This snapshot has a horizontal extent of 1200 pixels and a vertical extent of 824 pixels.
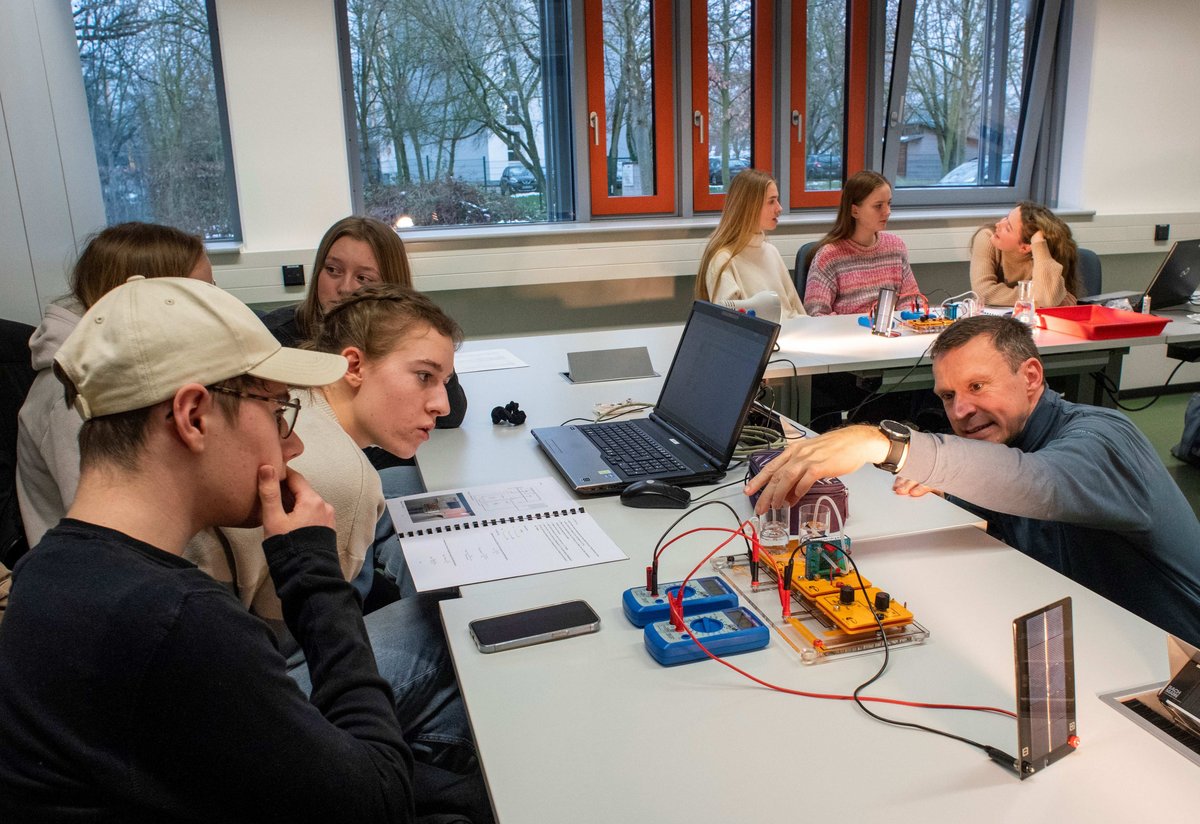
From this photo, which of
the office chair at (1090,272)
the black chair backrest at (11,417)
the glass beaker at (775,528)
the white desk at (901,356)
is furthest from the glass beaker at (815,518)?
the office chair at (1090,272)

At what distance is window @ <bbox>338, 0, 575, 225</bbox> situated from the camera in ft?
14.1

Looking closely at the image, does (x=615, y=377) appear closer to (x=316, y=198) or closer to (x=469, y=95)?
(x=316, y=198)

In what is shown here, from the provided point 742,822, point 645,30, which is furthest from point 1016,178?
point 742,822

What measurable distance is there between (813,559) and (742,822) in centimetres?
52

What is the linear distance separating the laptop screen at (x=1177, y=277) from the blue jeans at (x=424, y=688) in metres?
3.34

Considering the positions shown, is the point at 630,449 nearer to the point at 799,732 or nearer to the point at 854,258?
the point at 799,732

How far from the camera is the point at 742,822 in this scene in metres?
0.86

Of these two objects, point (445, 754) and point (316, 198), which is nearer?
point (445, 754)

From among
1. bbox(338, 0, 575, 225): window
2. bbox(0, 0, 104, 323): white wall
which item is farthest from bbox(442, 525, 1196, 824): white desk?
bbox(338, 0, 575, 225): window

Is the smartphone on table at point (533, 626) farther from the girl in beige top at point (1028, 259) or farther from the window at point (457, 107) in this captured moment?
the window at point (457, 107)

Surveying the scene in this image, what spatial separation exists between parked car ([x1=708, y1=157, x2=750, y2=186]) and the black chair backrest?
3.54 meters

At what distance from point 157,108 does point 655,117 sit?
7.87ft

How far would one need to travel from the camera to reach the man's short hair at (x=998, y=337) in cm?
167

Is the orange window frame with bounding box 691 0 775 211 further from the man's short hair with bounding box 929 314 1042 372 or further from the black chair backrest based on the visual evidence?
the black chair backrest
